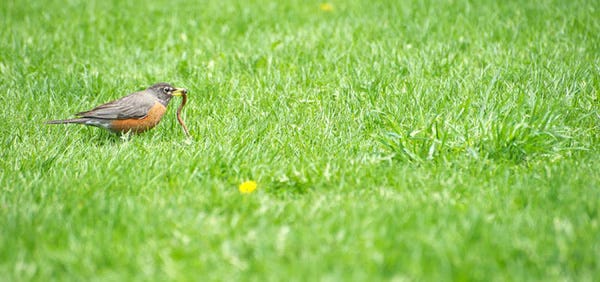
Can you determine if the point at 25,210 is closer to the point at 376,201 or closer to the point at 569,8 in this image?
the point at 376,201

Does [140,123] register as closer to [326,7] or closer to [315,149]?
[315,149]

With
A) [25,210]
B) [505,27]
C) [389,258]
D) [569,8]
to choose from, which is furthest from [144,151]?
[569,8]

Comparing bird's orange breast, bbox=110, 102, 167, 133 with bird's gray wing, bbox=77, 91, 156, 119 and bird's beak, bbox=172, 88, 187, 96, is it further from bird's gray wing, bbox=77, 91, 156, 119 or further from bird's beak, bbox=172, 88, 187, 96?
bird's beak, bbox=172, 88, 187, 96

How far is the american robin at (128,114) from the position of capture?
4.73m

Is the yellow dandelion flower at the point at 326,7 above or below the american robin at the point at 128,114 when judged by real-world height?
below

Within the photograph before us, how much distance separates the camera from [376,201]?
3.52 meters

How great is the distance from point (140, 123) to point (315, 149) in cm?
138

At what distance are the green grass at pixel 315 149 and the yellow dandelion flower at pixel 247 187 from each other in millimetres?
68

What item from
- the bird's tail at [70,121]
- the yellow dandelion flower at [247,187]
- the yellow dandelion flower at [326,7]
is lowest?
the yellow dandelion flower at [326,7]

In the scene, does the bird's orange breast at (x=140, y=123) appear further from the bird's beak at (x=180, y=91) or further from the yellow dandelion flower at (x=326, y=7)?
the yellow dandelion flower at (x=326, y=7)

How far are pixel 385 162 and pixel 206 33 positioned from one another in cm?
358

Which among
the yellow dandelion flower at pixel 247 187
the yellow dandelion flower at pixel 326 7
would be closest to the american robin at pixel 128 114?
the yellow dandelion flower at pixel 247 187

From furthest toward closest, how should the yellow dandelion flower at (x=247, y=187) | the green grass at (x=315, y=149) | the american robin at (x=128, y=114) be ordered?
the american robin at (x=128, y=114) < the yellow dandelion flower at (x=247, y=187) < the green grass at (x=315, y=149)

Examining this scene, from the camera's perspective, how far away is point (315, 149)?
4301 millimetres
